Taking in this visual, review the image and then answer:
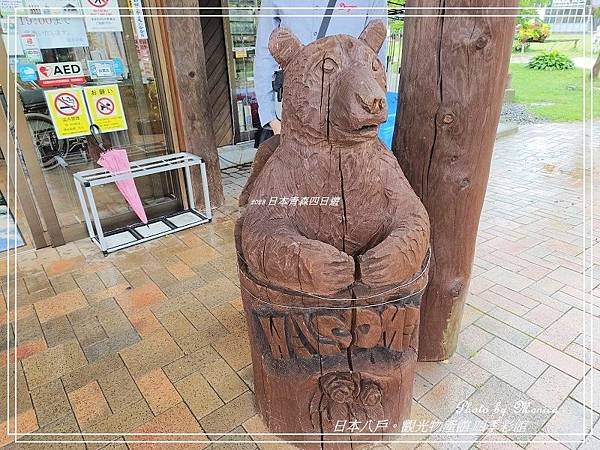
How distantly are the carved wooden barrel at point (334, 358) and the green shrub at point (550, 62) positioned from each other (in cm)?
836

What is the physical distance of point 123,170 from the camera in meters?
3.37

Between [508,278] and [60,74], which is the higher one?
[60,74]

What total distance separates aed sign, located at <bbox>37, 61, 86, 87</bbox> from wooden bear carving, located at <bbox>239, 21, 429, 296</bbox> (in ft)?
7.95

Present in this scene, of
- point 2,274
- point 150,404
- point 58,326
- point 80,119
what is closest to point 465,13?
point 150,404

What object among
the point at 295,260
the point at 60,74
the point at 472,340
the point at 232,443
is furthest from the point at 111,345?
the point at 60,74

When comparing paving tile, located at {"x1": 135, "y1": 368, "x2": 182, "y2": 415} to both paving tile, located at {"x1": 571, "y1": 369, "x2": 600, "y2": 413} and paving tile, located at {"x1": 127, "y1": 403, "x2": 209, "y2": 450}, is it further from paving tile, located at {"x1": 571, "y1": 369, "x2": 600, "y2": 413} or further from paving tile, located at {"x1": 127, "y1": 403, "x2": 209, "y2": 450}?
paving tile, located at {"x1": 571, "y1": 369, "x2": 600, "y2": 413}

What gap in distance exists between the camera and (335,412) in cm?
156

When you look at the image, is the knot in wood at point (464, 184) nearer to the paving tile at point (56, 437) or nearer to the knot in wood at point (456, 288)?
the knot in wood at point (456, 288)

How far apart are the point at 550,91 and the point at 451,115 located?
9110 mm

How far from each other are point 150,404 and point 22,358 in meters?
0.85

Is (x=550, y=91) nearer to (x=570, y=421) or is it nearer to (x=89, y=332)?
(x=570, y=421)

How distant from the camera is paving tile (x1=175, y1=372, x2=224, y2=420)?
1.85m

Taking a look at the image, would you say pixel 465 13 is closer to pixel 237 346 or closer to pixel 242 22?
pixel 237 346

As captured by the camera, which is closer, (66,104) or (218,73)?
(66,104)
